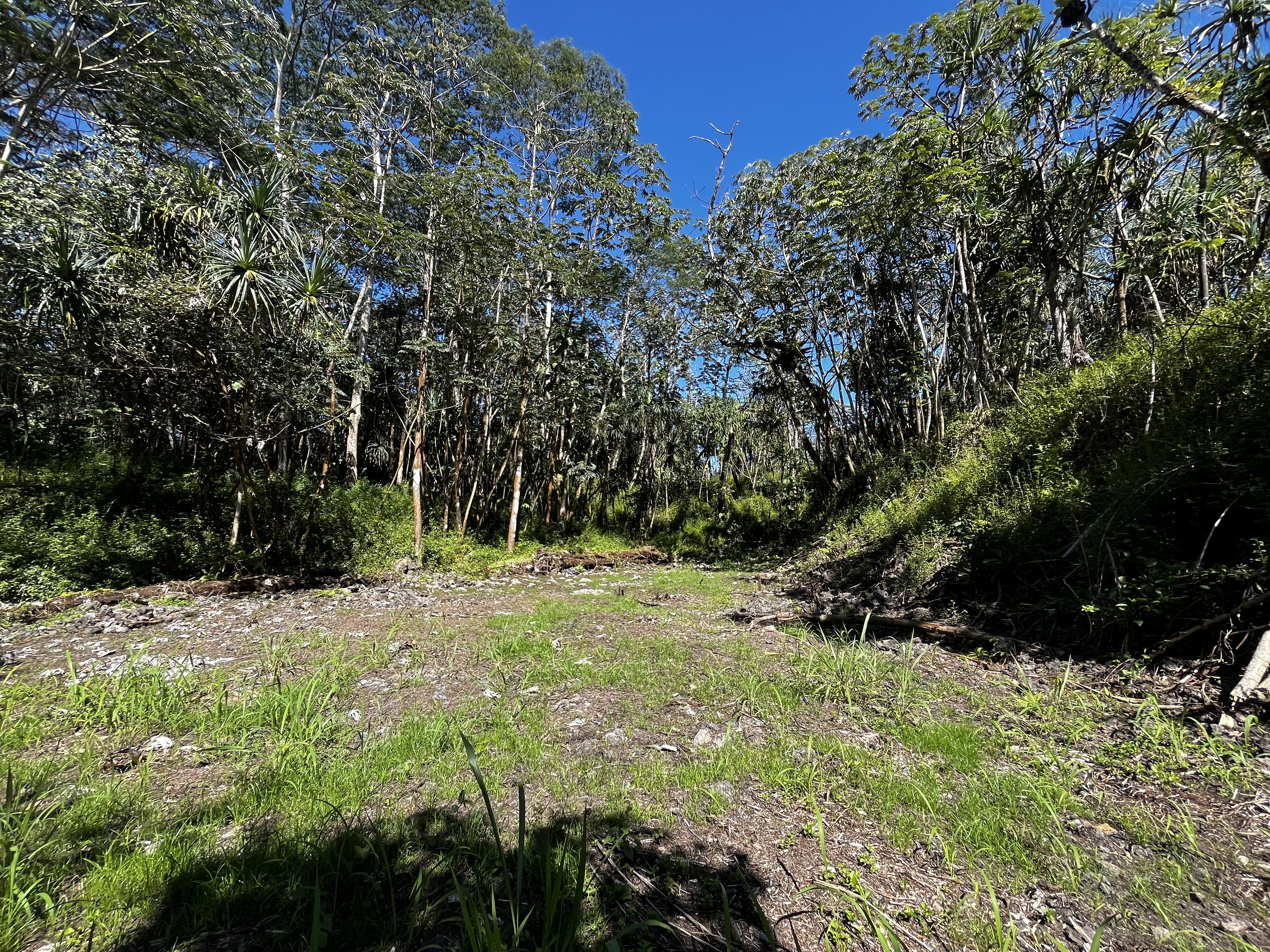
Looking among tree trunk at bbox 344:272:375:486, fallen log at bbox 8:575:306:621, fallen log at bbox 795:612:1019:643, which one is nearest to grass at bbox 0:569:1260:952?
fallen log at bbox 795:612:1019:643

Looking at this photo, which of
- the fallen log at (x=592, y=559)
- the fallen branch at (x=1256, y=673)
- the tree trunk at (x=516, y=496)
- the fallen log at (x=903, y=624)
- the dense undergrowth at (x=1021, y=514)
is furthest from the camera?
the tree trunk at (x=516, y=496)

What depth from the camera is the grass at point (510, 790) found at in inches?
64.3

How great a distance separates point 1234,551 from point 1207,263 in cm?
733

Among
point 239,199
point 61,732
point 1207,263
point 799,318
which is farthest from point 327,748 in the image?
point 1207,263

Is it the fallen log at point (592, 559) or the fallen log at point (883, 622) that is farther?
the fallen log at point (592, 559)

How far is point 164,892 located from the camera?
1668 millimetres

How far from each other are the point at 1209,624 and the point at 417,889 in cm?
482

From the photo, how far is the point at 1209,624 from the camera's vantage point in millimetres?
2980

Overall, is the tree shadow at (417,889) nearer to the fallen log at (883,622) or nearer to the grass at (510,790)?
the grass at (510,790)

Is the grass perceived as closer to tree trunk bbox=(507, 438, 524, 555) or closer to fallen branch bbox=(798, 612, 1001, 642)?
fallen branch bbox=(798, 612, 1001, 642)

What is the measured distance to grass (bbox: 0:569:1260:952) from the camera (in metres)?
1.63

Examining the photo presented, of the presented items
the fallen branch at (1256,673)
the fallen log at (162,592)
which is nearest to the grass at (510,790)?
the fallen branch at (1256,673)

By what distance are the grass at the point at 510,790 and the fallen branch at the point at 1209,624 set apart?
0.53 metres

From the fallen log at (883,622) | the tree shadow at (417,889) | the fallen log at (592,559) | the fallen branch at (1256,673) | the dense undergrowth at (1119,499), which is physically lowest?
the fallen log at (592,559)
